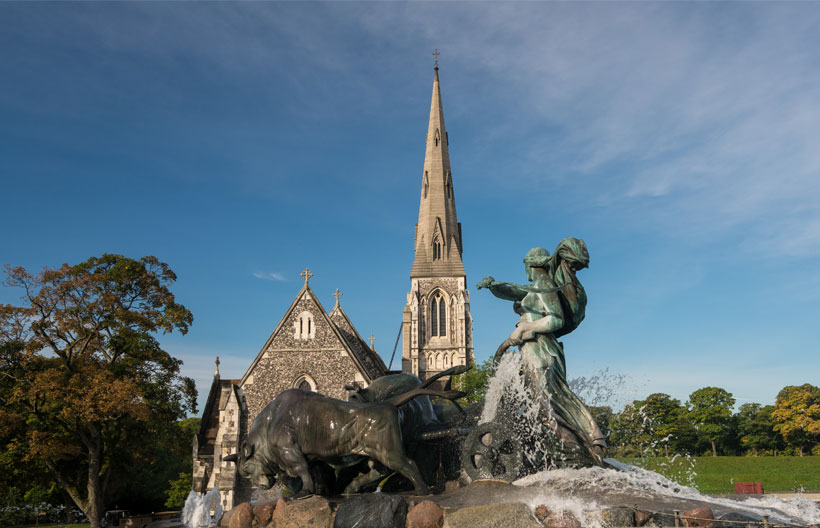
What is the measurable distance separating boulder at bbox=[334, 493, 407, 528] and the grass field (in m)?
27.5

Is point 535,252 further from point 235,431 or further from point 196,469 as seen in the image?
point 196,469

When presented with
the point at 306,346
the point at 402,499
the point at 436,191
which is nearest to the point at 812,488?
the point at 306,346

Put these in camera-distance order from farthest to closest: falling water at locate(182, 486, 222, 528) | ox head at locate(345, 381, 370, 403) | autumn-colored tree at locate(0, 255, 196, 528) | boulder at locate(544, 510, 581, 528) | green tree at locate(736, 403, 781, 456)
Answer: green tree at locate(736, 403, 781, 456) < autumn-colored tree at locate(0, 255, 196, 528) < falling water at locate(182, 486, 222, 528) < ox head at locate(345, 381, 370, 403) < boulder at locate(544, 510, 581, 528)

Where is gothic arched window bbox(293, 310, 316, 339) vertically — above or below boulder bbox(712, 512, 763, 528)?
above

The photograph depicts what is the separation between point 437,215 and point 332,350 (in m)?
34.5

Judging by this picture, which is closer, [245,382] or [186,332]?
[186,332]

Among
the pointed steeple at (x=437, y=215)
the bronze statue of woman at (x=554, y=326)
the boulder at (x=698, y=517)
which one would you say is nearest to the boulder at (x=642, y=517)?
the boulder at (x=698, y=517)

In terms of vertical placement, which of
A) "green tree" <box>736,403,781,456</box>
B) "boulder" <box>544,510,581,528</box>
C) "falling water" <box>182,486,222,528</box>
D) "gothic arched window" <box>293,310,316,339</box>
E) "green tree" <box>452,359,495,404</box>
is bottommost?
"falling water" <box>182,486,222,528</box>

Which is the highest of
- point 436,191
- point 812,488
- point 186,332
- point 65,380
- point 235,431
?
point 436,191

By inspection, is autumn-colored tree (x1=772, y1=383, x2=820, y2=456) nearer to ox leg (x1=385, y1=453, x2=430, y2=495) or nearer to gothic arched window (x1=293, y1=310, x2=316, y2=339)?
gothic arched window (x1=293, y1=310, x2=316, y2=339)

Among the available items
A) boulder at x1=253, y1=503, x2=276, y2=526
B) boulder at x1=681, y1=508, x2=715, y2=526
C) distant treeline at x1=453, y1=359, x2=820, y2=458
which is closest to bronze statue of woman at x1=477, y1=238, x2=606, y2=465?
boulder at x1=681, y1=508, x2=715, y2=526

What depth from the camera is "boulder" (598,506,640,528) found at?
18.7ft

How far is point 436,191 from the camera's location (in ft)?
207

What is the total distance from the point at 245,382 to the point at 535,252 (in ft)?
71.6
